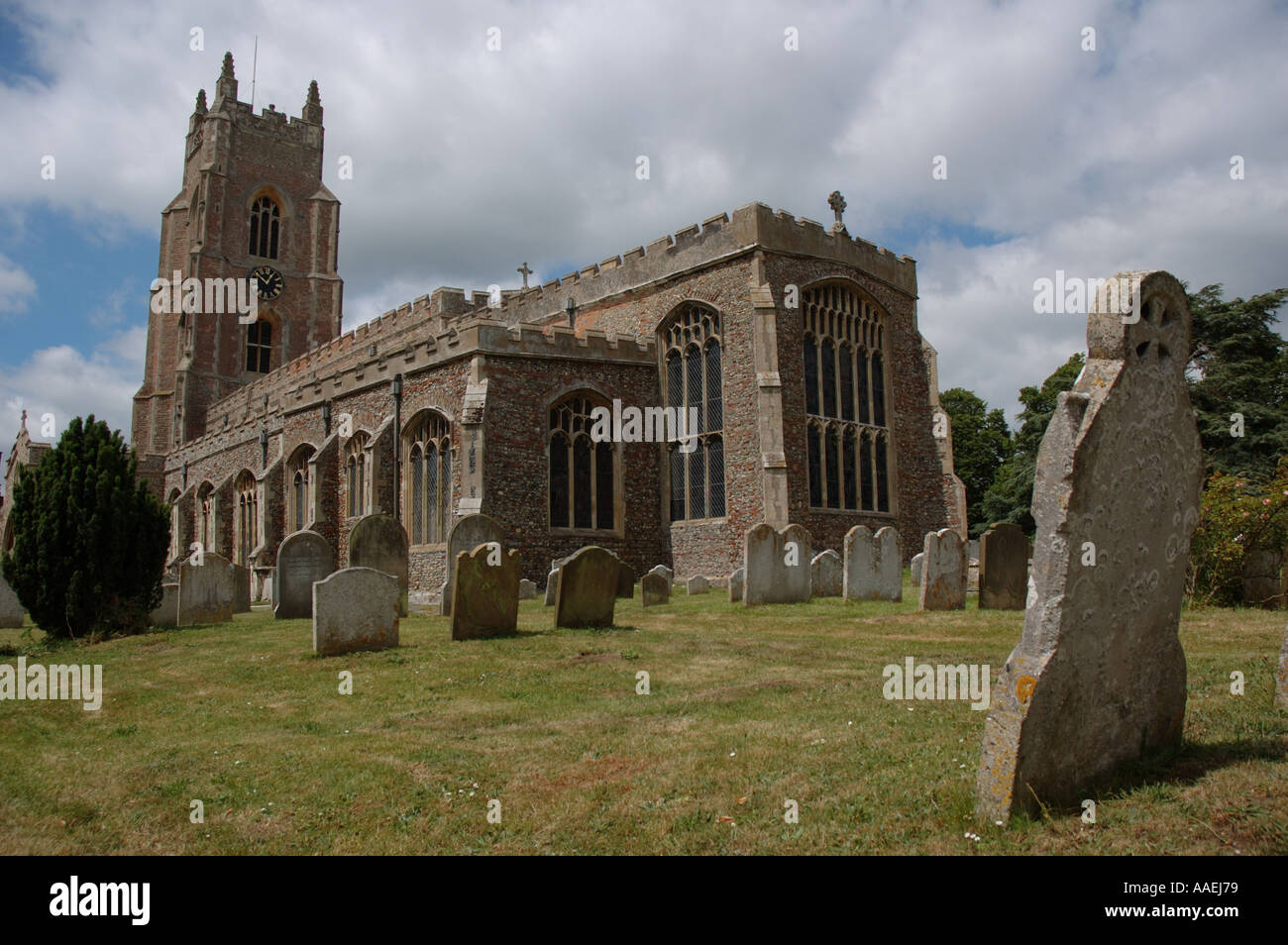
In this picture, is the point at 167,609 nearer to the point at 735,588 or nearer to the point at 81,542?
the point at 81,542

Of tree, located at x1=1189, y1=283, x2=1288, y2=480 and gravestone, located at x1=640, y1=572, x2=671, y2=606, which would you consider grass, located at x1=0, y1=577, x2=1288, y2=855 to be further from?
A: tree, located at x1=1189, y1=283, x2=1288, y2=480

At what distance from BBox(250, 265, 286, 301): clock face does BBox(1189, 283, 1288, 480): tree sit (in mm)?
40233

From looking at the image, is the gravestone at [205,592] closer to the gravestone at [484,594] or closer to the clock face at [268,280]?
the gravestone at [484,594]

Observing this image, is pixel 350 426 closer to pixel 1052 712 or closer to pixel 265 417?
pixel 265 417

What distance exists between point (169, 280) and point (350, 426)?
29.2m

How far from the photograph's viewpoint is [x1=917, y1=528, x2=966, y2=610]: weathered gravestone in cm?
1202

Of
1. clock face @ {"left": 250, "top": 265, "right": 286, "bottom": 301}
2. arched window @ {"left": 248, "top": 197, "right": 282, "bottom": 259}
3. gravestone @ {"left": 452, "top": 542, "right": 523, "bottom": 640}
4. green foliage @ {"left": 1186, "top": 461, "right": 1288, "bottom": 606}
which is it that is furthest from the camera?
arched window @ {"left": 248, "top": 197, "right": 282, "bottom": 259}

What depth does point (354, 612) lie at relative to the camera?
9.32 m

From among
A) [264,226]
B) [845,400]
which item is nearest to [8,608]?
[845,400]

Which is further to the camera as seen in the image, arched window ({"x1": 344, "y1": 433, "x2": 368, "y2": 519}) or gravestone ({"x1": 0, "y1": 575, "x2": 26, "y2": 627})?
arched window ({"x1": 344, "y1": 433, "x2": 368, "y2": 519})

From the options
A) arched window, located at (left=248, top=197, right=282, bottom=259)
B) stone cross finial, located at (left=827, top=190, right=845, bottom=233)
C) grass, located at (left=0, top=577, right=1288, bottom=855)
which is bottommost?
grass, located at (left=0, top=577, right=1288, bottom=855)

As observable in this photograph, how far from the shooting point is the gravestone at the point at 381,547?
13547 mm

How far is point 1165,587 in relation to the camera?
429 cm

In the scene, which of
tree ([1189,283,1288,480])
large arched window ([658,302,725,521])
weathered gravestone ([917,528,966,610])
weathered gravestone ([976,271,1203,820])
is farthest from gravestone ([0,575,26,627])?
tree ([1189,283,1288,480])
